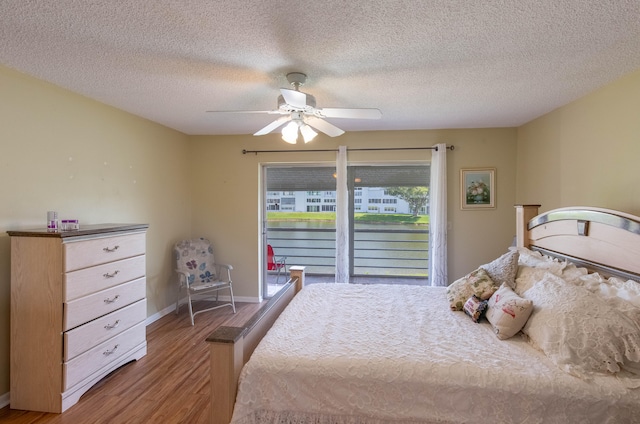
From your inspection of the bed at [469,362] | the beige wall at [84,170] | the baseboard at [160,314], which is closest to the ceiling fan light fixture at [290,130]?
the bed at [469,362]

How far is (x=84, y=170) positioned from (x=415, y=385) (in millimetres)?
3141

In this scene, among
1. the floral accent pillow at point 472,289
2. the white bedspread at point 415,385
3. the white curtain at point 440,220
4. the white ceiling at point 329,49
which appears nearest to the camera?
the white bedspread at point 415,385

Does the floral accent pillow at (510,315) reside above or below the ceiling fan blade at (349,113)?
below

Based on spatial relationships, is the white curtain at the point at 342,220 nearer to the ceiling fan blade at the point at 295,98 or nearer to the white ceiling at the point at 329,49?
the white ceiling at the point at 329,49

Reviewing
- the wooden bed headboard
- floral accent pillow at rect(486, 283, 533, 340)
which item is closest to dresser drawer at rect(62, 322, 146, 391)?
floral accent pillow at rect(486, 283, 533, 340)

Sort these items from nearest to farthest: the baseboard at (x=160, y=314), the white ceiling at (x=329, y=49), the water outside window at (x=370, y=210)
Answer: the white ceiling at (x=329, y=49)
the baseboard at (x=160, y=314)
the water outside window at (x=370, y=210)

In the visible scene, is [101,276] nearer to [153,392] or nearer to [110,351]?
[110,351]

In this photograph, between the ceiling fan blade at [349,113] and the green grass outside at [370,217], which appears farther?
the green grass outside at [370,217]

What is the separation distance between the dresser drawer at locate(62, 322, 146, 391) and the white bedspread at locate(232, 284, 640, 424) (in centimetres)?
145

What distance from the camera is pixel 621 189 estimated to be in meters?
2.42

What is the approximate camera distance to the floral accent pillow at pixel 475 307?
7.05ft

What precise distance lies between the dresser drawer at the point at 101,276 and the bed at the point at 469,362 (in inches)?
51.7

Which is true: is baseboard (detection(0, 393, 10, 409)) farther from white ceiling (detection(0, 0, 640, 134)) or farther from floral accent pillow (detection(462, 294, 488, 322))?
floral accent pillow (detection(462, 294, 488, 322))

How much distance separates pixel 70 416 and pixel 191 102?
258 centimetres
